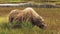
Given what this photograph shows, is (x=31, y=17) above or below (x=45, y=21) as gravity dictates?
above

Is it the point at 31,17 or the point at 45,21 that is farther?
the point at 45,21

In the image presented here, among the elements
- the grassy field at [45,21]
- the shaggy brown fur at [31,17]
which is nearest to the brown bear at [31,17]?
the shaggy brown fur at [31,17]

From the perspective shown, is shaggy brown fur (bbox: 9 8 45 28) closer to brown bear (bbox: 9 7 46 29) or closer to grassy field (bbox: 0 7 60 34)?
brown bear (bbox: 9 7 46 29)

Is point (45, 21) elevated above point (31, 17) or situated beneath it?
situated beneath

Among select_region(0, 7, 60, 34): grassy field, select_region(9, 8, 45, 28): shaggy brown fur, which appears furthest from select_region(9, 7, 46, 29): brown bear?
select_region(0, 7, 60, 34): grassy field

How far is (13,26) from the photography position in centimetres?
400

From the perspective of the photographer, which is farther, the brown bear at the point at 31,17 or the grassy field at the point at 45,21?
the brown bear at the point at 31,17

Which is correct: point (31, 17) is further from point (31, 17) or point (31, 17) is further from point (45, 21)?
point (45, 21)

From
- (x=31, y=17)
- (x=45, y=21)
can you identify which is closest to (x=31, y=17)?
Answer: (x=31, y=17)

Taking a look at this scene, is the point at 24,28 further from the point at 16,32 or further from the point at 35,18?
the point at 35,18

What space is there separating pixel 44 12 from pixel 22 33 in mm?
3465


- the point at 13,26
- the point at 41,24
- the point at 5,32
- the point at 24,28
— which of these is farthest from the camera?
the point at 41,24

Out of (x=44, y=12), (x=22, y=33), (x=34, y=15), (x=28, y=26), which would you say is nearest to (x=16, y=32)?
(x=22, y=33)

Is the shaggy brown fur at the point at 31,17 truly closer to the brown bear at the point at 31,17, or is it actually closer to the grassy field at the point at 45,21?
the brown bear at the point at 31,17
